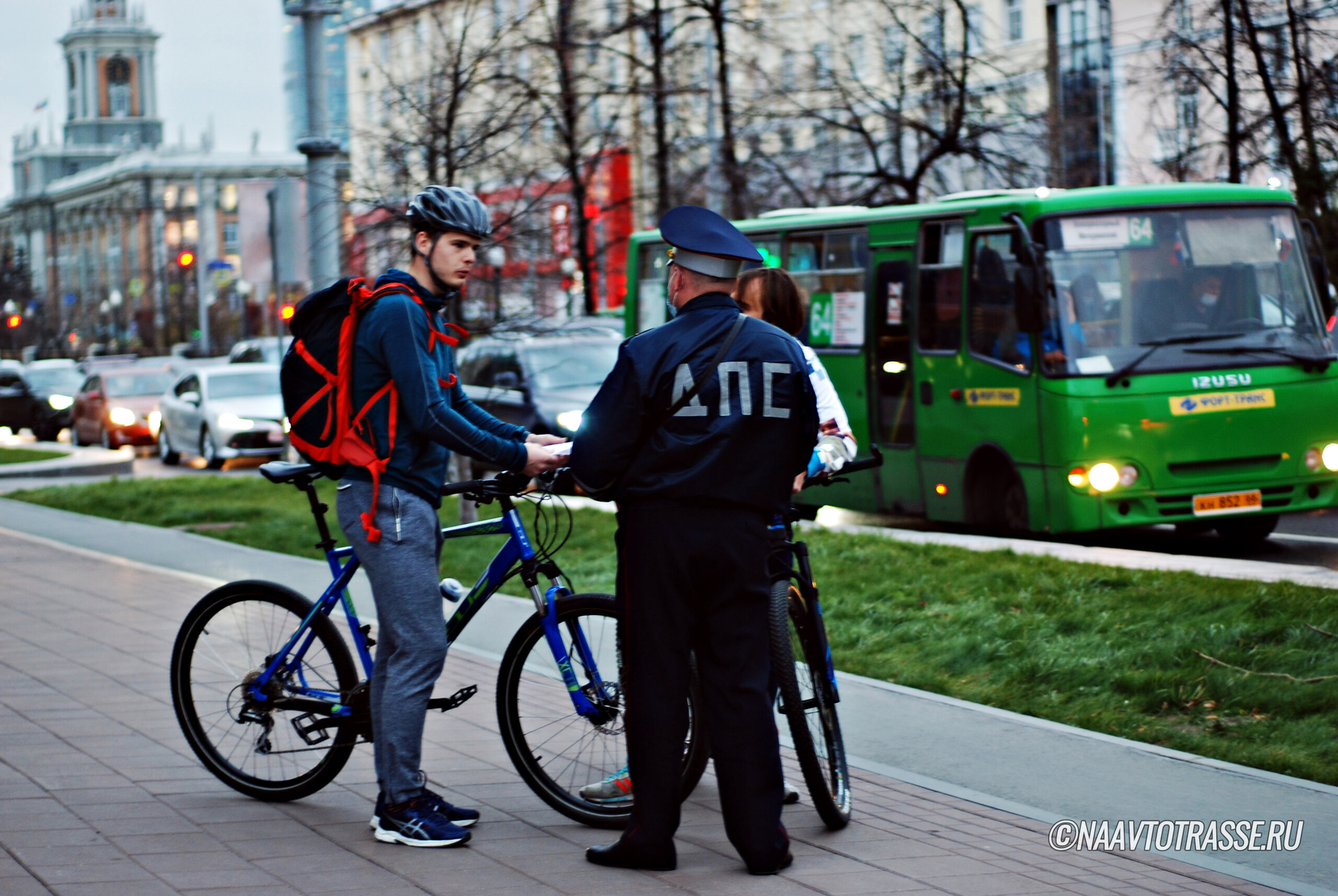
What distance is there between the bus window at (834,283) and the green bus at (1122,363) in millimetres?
913

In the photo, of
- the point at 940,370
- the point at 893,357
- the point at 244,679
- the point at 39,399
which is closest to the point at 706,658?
the point at 244,679

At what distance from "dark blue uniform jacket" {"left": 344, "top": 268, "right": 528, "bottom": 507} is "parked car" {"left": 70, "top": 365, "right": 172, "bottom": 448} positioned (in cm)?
2526

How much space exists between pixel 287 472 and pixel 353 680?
2.22ft

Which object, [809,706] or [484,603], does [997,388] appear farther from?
[484,603]

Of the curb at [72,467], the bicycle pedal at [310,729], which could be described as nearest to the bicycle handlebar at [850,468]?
the bicycle pedal at [310,729]

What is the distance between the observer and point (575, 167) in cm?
1998

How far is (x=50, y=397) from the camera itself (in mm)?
38219

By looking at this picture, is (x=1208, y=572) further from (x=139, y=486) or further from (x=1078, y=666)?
(x=139, y=486)

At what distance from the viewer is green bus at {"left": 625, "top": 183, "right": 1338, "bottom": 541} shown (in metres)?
12.3

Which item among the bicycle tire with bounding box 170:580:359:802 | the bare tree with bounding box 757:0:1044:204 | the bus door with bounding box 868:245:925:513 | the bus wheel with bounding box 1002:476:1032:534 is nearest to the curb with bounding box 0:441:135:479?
the bare tree with bounding box 757:0:1044:204

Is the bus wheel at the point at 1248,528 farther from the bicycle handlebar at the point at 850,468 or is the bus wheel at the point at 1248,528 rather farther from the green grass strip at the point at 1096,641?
the bicycle handlebar at the point at 850,468

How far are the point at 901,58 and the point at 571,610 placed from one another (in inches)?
767

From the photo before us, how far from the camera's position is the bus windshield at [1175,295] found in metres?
12.5

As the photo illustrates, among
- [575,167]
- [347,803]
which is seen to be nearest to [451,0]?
[575,167]
